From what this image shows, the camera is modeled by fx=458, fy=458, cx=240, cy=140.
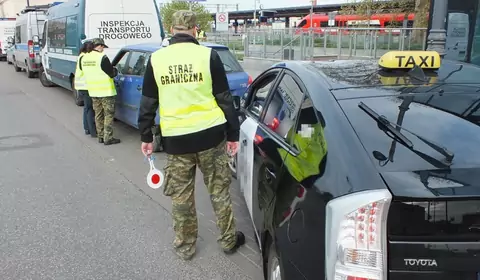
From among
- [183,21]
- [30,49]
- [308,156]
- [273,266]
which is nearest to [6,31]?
[30,49]

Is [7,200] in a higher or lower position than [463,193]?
lower

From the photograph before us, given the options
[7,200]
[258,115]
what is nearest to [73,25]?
[7,200]

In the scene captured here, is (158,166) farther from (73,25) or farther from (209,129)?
(73,25)

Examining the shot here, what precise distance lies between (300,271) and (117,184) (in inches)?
159

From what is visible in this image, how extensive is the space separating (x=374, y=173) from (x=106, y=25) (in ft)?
33.4

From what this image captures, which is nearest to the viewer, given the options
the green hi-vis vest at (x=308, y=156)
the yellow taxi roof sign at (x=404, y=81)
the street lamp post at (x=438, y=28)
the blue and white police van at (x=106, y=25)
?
the green hi-vis vest at (x=308, y=156)

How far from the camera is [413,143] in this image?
2.15 meters

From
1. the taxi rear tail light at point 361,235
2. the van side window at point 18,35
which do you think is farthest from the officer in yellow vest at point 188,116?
the van side window at point 18,35

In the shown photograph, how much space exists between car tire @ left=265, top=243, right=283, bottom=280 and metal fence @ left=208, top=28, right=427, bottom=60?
10129mm

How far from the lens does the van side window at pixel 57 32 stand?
40.5ft

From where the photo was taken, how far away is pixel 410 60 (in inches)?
115

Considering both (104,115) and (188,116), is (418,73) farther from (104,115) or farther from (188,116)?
(104,115)

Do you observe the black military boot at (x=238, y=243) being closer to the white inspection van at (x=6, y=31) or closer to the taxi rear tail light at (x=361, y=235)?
the taxi rear tail light at (x=361, y=235)

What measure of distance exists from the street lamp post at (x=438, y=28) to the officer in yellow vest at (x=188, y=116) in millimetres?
4369
